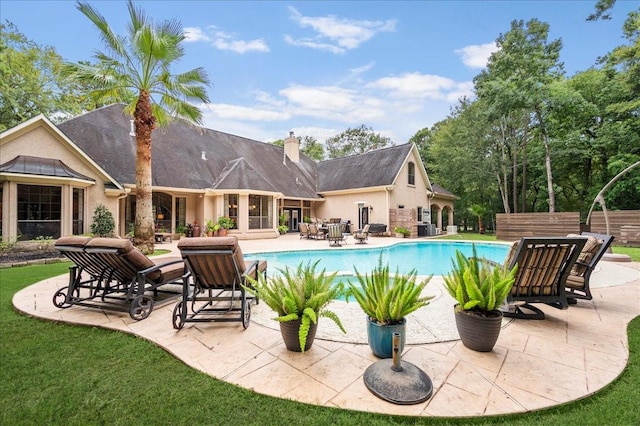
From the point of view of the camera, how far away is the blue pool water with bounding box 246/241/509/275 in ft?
30.7

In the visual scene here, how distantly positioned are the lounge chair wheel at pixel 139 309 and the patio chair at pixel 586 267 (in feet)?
20.0

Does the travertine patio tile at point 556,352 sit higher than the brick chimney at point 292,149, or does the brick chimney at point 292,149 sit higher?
the brick chimney at point 292,149

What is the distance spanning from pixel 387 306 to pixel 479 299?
0.96m

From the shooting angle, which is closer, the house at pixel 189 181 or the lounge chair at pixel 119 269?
the lounge chair at pixel 119 269

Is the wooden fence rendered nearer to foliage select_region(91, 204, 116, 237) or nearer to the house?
the house

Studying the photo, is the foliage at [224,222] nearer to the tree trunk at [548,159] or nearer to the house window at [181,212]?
the house window at [181,212]

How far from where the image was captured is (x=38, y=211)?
34.8 feet

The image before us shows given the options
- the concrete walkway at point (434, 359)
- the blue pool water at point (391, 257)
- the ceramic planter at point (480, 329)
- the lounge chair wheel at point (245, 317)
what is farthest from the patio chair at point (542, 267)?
the blue pool water at point (391, 257)

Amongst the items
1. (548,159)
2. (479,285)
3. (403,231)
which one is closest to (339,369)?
(479,285)

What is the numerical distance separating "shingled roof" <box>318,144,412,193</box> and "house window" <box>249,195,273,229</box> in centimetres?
613

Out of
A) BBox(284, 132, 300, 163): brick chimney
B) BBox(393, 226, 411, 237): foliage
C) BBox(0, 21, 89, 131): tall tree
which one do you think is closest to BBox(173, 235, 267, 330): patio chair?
BBox(393, 226, 411, 237): foliage

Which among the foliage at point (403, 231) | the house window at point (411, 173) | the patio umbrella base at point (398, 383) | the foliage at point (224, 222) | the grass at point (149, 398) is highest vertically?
the house window at point (411, 173)

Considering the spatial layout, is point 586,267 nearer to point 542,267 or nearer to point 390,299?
point 542,267

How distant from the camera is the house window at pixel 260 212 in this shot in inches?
652
